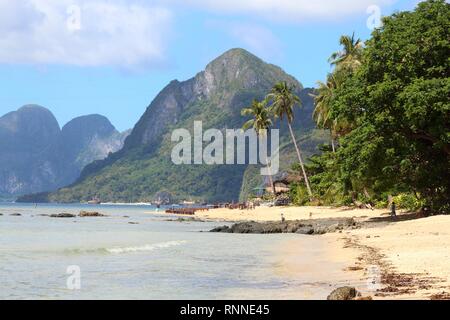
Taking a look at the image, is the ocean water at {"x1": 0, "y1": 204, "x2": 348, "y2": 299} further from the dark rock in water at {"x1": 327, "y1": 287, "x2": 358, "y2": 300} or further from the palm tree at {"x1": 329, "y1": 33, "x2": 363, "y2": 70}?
the palm tree at {"x1": 329, "y1": 33, "x2": 363, "y2": 70}

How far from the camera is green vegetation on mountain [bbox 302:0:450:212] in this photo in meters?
32.9

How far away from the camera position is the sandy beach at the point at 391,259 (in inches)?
546

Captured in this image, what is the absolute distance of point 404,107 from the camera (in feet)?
106

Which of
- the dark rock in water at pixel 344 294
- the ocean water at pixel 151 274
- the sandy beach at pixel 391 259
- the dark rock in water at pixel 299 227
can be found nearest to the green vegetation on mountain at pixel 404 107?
the dark rock in water at pixel 299 227

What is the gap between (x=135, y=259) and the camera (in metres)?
25.1

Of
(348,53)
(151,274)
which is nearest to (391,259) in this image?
(151,274)

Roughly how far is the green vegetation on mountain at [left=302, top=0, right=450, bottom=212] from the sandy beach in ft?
12.4

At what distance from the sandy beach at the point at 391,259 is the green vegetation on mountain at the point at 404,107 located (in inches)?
149

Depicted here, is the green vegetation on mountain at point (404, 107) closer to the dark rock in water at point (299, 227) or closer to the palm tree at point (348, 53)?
the dark rock in water at point (299, 227)

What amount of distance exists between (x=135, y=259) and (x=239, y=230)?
21703 millimetres

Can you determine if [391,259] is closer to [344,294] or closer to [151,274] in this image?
[151,274]

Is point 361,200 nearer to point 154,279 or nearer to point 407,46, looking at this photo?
point 407,46

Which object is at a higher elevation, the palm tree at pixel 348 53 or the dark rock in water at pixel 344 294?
the palm tree at pixel 348 53
